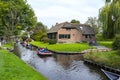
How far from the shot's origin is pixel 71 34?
69.9 m

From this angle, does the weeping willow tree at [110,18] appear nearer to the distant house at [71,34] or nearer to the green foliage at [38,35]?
the distant house at [71,34]

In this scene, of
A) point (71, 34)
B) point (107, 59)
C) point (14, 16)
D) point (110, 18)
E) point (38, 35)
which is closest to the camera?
point (107, 59)

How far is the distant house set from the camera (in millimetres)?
68750

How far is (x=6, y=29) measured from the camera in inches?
2709

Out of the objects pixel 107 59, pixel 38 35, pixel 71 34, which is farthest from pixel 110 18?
pixel 38 35

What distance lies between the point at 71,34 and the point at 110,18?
17092 millimetres

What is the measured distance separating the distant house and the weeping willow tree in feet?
47.8

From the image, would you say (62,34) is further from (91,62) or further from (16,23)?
(91,62)

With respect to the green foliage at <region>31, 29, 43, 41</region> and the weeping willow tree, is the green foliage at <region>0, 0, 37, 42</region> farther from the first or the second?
the weeping willow tree

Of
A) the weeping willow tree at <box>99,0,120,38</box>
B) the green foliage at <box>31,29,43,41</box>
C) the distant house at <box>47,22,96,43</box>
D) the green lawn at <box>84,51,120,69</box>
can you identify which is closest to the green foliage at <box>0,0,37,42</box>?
the distant house at <box>47,22,96,43</box>

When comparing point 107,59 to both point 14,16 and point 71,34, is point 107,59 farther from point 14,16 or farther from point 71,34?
point 14,16

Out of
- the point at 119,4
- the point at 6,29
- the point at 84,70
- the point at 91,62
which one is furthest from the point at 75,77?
the point at 6,29

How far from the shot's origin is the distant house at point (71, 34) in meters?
68.8

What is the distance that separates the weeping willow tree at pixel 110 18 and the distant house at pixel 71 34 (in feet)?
47.8
